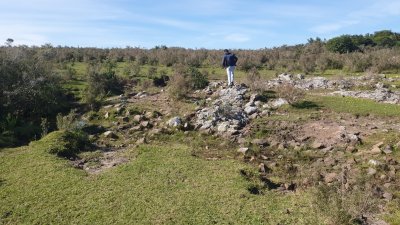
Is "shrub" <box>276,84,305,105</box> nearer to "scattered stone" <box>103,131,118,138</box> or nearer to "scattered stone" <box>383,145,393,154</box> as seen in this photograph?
"scattered stone" <box>383,145,393,154</box>

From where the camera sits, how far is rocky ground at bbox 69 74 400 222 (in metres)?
10.6

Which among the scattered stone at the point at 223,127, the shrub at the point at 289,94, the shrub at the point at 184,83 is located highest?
the shrub at the point at 184,83

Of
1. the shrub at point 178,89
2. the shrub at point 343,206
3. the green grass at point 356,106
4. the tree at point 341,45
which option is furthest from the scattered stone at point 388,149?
the tree at point 341,45

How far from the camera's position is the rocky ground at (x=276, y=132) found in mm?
10570

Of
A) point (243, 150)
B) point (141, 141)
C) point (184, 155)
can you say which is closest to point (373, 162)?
point (243, 150)

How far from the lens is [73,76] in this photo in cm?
2483

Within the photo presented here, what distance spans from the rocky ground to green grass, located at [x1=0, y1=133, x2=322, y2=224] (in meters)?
0.91

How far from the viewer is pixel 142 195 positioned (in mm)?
9336

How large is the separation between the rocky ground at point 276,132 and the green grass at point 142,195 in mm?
906

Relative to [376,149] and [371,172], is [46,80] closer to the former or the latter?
[376,149]

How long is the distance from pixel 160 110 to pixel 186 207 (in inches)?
361

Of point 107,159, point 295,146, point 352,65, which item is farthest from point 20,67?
point 352,65

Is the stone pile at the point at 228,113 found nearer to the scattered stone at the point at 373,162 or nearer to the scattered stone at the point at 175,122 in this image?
the scattered stone at the point at 175,122

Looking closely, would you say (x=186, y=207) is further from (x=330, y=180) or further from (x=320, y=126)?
(x=320, y=126)
